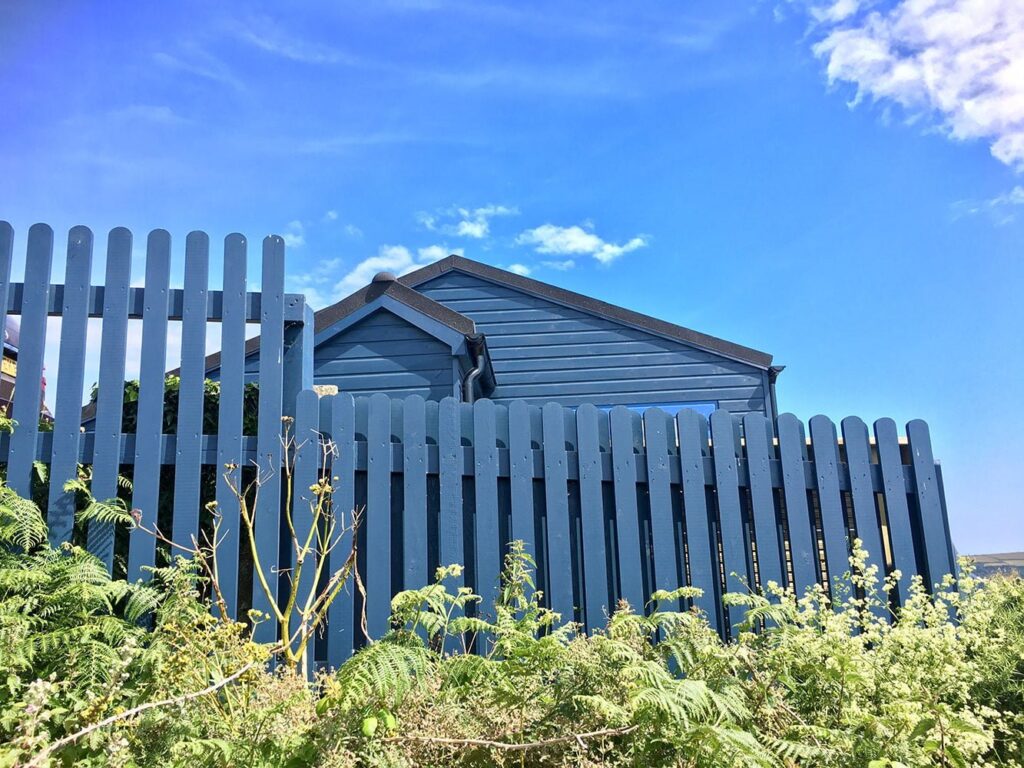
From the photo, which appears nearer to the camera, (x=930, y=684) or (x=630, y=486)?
(x=930, y=684)

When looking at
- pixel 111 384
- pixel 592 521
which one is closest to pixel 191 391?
pixel 111 384

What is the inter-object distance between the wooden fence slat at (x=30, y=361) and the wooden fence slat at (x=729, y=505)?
4072 mm

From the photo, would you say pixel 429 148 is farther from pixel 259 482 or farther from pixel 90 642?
pixel 90 642

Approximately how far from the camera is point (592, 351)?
11.3 m

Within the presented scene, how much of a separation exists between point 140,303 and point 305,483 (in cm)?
158

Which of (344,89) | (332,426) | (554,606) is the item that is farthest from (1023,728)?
(344,89)

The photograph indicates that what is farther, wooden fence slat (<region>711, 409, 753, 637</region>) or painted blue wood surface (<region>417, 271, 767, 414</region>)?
painted blue wood surface (<region>417, 271, 767, 414</region>)

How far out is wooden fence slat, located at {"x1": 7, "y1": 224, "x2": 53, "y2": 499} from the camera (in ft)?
15.1

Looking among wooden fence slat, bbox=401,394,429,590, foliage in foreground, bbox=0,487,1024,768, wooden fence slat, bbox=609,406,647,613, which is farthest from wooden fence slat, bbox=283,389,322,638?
wooden fence slat, bbox=609,406,647,613

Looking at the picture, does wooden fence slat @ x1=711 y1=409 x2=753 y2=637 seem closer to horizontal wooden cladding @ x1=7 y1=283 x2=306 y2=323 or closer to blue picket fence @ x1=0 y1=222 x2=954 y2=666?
blue picket fence @ x1=0 y1=222 x2=954 y2=666

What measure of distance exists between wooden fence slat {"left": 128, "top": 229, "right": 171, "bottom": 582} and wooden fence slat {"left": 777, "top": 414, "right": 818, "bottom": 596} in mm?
3707

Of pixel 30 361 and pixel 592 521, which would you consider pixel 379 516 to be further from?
pixel 30 361

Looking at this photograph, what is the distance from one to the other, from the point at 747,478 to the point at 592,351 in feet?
21.7

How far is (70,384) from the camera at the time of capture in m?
4.71
